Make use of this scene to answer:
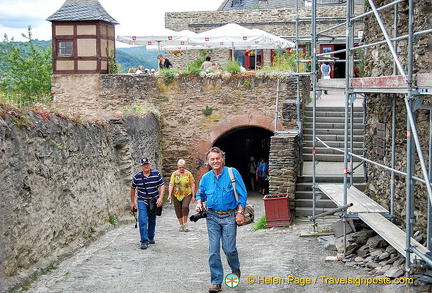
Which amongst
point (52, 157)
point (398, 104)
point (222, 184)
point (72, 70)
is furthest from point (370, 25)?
point (72, 70)

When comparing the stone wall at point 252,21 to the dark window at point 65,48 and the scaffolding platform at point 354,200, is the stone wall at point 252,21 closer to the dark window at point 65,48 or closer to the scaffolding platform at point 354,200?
the dark window at point 65,48

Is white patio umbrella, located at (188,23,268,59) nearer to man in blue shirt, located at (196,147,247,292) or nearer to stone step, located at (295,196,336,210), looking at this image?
stone step, located at (295,196,336,210)

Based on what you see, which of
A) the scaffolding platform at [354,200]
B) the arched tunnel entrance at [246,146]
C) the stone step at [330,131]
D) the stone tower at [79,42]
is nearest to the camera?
the scaffolding platform at [354,200]

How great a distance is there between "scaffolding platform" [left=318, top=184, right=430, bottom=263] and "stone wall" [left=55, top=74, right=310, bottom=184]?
730 centimetres

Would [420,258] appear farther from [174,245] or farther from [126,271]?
[174,245]

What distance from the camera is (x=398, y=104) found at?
847 centimetres

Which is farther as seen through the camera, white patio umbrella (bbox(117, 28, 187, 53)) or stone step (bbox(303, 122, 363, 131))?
white patio umbrella (bbox(117, 28, 187, 53))

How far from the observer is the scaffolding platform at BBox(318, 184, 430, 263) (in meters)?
6.79

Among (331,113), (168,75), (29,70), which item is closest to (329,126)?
(331,113)

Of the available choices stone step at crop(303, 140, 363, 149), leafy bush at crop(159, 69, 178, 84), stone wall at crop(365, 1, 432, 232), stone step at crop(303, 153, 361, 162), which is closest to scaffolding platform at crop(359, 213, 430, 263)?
stone wall at crop(365, 1, 432, 232)

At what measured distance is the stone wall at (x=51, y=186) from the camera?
7383 millimetres

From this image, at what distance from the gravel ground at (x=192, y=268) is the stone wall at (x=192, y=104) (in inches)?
280

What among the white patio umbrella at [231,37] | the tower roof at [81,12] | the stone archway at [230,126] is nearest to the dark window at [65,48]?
the tower roof at [81,12]

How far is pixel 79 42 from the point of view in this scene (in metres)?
19.7
